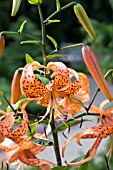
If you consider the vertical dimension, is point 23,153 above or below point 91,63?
below

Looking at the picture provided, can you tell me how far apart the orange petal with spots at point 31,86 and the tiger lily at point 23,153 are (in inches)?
2.8

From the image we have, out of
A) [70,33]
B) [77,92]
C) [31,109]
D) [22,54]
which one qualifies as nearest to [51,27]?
[70,33]

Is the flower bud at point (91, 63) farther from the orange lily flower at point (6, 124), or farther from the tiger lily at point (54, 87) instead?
the orange lily flower at point (6, 124)

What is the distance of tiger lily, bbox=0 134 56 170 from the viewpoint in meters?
0.76

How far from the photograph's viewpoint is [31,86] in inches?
30.6

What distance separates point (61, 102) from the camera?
0.81 metres

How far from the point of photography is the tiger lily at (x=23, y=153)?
761 millimetres

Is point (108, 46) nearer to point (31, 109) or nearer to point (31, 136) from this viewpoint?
point (31, 109)

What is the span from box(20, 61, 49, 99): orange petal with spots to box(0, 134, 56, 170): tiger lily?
0.07 m

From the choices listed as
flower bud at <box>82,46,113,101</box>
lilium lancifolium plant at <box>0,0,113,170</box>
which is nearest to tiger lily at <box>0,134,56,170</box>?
lilium lancifolium plant at <box>0,0,113,170</box>

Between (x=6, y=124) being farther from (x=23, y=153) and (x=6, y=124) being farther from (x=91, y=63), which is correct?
(x=91, y=63)

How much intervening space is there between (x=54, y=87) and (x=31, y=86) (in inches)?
1.5

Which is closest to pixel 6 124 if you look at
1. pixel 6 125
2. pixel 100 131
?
pixel 6 125

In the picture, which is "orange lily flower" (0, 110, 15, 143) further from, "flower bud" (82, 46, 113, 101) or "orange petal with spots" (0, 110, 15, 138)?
"flower bud" (82, 46, 113, 101)
